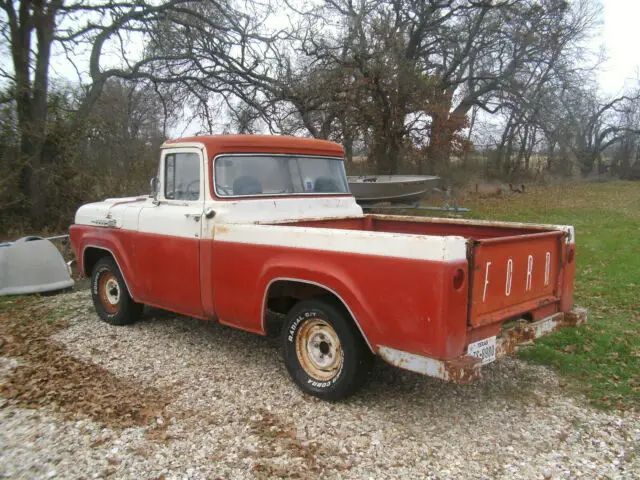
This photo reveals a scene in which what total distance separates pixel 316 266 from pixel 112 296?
11.1 feet

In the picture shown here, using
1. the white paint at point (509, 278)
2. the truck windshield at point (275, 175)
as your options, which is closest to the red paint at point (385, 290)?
the white paint at point (509, 278)

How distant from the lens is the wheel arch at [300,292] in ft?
11.9

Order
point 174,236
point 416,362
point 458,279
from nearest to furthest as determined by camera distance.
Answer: point 458,279, point 416,362, point 174,236

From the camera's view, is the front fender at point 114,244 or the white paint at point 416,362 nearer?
the white paint at point 416,362

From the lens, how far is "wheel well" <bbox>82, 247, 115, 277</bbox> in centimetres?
632

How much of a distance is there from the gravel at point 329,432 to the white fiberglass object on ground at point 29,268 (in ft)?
9.83

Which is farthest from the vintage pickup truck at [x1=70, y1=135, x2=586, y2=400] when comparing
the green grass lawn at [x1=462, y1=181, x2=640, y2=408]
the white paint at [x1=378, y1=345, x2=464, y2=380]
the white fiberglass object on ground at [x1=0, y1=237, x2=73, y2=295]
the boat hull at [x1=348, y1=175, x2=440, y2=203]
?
the boat hull at [x1=348, y1=175, x2=440, y2=203]

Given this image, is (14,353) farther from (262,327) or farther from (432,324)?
(432,324)

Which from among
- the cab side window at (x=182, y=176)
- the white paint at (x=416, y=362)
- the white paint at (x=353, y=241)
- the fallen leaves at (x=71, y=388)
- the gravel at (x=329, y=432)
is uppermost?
the cab side window at (x=182, y=176)

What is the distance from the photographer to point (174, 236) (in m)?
A: 4.90

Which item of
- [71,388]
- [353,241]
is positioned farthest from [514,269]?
[71,388]

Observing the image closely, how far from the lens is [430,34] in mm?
23328

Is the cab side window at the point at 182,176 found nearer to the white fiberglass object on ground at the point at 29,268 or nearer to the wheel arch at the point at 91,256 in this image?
the wheel arch at the point at 91,256

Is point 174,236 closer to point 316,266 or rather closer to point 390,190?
point 316,266
